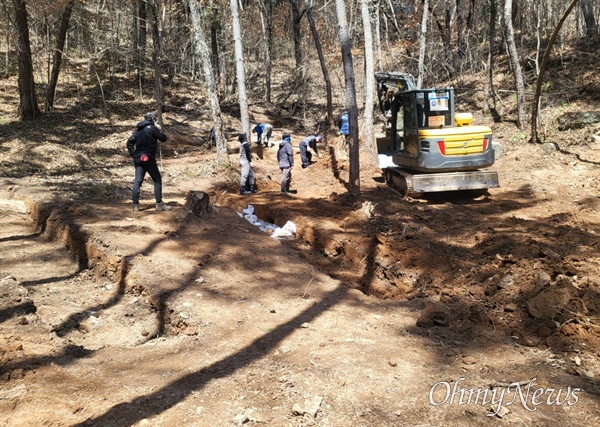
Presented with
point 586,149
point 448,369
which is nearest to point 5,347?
point 448,369

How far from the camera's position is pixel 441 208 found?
10953 millimetres

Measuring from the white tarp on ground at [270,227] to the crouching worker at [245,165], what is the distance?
1983 mm

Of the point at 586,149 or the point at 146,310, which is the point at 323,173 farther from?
the point at 146,310

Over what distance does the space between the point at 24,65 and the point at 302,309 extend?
58.1ft

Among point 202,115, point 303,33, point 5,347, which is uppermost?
point 303,33

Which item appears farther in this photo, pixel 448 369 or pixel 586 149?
pixel 586 149

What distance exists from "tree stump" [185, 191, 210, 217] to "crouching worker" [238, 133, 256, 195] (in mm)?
3325

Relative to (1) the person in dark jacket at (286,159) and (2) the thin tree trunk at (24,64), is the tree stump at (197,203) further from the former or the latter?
(2) the thin tree trunk at (24,64)

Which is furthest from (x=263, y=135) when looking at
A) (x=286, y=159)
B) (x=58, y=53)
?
(x=58, y=53)

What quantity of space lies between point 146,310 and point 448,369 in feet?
12.7

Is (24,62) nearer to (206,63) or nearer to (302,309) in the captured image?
(206,63)

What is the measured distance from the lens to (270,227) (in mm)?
9914

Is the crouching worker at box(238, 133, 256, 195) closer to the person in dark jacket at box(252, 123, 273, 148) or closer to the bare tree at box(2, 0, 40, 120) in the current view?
the person in dark jacket at box(252, 123, 273, 148)

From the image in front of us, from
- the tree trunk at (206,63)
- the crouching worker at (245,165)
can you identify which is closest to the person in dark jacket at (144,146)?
the crouching worker at (245,165)
